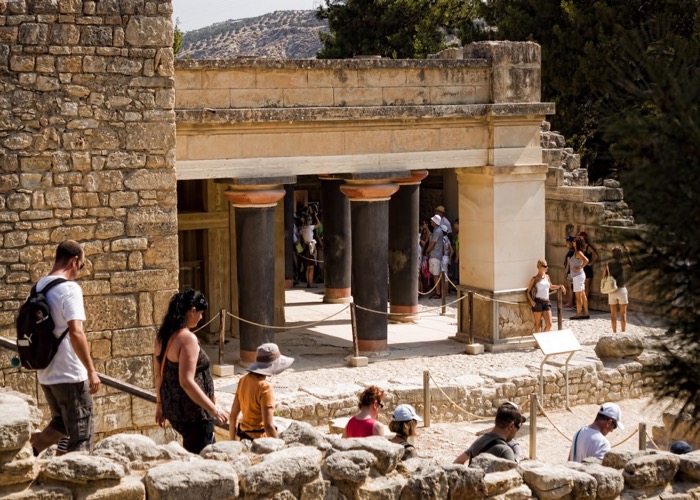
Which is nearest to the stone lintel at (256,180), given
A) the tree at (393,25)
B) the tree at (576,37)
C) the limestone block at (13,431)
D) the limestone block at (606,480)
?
the limestone block at (606,480)

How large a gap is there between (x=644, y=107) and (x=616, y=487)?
351cm

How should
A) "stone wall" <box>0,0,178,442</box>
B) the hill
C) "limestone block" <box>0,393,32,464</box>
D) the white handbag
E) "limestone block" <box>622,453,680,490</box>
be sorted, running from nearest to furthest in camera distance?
"limestone block" <box>0,393,32,464</box> → "limestone block" <box>622,453,680,490</box> → "stone wall" <box>0,0,178,442</box> → the white handbag → the hill

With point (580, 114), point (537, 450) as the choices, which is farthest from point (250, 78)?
point (580, 114)

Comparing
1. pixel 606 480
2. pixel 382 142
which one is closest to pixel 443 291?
pixel 382 142

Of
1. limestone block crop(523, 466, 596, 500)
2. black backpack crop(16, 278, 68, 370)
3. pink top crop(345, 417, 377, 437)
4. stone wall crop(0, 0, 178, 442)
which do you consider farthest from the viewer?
stone wall crop(0, 0, 178, 442)

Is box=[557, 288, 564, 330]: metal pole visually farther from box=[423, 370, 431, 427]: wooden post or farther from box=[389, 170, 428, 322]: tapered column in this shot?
box=[423, 370, 431, 427]: wooden post

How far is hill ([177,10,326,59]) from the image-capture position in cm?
8300

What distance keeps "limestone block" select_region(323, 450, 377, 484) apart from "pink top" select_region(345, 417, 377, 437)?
72.5 inches

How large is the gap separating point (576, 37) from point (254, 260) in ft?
48.3

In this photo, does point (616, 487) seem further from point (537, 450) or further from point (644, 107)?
point (537, 450)

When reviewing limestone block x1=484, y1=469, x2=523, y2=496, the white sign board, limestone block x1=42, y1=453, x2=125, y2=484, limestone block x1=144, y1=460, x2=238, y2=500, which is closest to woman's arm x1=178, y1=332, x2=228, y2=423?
limestone block x1=144, y1=460, x2=238, y2=500

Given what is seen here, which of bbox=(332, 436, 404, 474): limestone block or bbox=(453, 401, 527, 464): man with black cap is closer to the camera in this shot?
bbox=(332, 436, 404, 474): limestone block

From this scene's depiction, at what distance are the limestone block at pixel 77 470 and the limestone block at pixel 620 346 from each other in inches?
449

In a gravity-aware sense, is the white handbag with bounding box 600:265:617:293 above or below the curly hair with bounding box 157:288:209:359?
below
